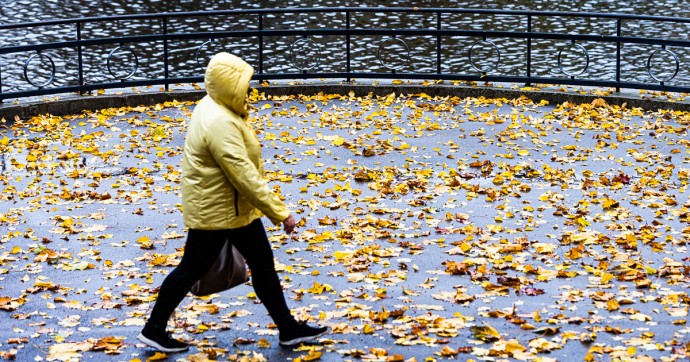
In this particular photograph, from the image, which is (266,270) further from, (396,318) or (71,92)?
(71,92)

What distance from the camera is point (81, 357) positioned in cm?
719

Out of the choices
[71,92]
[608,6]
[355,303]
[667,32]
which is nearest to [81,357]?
[355,303]

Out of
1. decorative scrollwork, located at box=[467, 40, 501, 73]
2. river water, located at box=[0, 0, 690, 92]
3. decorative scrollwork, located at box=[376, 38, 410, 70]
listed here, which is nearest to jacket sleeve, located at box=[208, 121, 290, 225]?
decorative scrollwork, located at box=[467, 40, 501, 73]

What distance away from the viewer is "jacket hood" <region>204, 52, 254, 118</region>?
22.5ft

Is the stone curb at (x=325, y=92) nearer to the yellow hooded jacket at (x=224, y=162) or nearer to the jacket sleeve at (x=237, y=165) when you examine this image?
the yellow hooded jacket at (x=224, y=162)

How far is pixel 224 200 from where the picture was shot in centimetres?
690

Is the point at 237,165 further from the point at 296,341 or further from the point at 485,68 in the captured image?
the point at 485,68

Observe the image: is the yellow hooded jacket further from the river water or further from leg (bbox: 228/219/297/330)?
the river water

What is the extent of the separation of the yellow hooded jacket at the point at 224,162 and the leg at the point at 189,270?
106mm

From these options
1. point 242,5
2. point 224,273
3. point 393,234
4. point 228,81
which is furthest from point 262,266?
point 242,5

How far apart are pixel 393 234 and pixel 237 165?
125 inches

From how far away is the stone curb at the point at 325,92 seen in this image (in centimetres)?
1455

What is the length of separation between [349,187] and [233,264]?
4.03 metres

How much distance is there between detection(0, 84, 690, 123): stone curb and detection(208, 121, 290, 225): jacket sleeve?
8.38m
